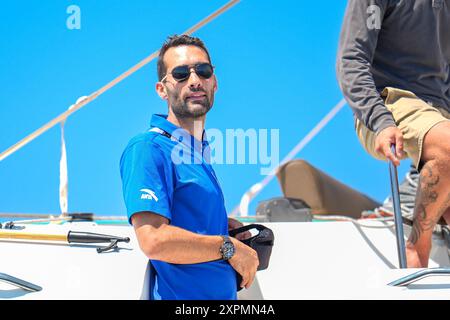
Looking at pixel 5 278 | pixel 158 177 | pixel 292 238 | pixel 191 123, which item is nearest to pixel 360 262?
pixel 292 238

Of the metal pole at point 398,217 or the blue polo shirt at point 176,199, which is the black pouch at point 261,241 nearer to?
the blue polo shirt at point 176,199

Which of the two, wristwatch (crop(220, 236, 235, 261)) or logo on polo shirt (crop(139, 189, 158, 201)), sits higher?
logo on polo shirt (crop(139, 189, 158, 201))

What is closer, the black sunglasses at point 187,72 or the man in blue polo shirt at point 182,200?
the man in blue polo shirt at point 182,200

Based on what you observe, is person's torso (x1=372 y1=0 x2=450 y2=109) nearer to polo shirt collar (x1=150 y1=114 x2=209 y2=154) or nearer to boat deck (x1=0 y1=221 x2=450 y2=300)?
boat deck (x1=0 y1=221 x2=450 y2=300)

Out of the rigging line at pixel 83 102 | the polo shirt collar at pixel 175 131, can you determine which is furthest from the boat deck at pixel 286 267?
the rigging line at pixel 83 102

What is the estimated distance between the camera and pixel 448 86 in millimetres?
1978

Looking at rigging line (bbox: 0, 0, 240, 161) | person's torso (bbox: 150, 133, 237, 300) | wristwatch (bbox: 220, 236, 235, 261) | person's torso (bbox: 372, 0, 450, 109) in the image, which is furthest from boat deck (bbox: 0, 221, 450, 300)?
rigging line (bbox: 0, 0, 240, 161)

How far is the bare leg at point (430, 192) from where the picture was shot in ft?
5.29

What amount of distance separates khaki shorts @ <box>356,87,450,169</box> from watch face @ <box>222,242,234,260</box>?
784 millimetres

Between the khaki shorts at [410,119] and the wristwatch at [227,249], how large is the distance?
783mm

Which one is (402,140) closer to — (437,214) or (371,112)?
(371,112)

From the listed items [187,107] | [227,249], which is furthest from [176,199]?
[187,107]

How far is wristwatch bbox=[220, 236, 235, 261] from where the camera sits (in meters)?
1.17
